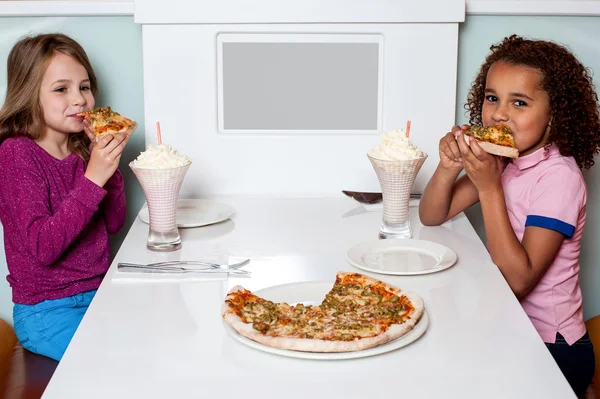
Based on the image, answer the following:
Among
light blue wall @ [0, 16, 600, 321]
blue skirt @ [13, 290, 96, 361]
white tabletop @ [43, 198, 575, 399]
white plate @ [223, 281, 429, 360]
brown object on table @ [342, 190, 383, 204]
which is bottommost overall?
blue skirt @ [13, 290, 96, 361]

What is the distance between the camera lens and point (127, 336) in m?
1.14

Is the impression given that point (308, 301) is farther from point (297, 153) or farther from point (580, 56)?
point (580, 56)

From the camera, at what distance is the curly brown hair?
1.76 m

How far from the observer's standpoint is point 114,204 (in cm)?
206

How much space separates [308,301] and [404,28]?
1031 millimetres

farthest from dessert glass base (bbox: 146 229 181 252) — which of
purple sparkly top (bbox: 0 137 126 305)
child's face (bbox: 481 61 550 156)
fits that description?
child's face (bbox: 481 61 550 156)

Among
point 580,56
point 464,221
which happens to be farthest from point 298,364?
point 580,56

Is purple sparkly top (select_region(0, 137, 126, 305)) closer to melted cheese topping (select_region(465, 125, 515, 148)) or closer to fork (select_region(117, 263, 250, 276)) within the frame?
fork (select_region(117, 263, 250, 276))

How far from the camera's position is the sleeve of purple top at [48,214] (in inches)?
68.4

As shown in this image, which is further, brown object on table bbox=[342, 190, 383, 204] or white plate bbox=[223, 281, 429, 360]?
brown object on table bbox=[342, 190, 383, 204]

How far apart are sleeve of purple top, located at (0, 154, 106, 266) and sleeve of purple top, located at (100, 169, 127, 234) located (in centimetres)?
26

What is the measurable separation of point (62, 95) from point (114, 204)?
32cm

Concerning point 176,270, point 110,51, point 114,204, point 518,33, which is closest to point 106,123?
point 114,204

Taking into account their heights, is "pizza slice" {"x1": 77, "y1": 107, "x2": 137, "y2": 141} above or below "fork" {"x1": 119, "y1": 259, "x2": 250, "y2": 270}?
above
